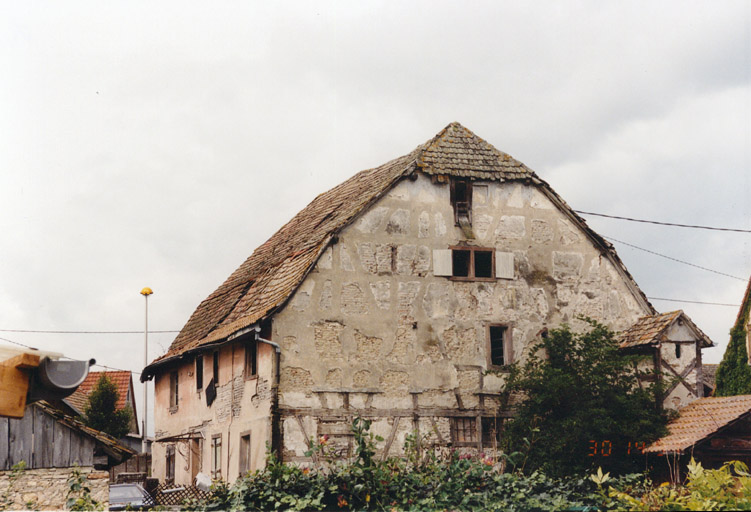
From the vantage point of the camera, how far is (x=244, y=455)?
71.3 ft

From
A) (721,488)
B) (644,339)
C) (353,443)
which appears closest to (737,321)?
(644,339)

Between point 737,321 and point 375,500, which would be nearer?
point 375,500

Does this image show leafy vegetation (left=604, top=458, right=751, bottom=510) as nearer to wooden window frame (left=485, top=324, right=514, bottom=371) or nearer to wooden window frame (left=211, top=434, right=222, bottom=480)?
wooden window frame (left=485, top=324, right=514, bottom=371)

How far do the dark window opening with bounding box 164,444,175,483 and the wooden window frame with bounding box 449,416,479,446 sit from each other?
32.1 ft

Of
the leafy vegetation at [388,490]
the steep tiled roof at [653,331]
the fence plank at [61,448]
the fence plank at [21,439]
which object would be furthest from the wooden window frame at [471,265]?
the fence plank at [21,439]

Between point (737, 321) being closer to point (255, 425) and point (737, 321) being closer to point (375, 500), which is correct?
point (255, 425)

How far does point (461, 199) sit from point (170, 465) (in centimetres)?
1190

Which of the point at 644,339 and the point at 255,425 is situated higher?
the point at 644,339

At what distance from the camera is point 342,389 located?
2097cm

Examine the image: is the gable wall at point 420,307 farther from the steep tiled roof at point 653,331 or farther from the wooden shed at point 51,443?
the wooden shed at point 51,443

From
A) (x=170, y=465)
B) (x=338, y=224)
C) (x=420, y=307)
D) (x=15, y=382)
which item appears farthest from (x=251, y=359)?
(x=15, y=382)

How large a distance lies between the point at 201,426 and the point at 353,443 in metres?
5.85

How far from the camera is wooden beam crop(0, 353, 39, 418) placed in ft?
19.2

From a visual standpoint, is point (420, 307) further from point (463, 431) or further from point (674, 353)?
point (674, 353)
